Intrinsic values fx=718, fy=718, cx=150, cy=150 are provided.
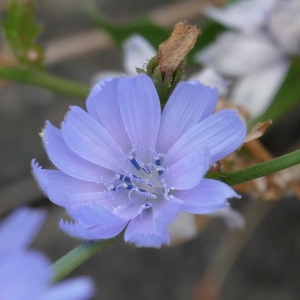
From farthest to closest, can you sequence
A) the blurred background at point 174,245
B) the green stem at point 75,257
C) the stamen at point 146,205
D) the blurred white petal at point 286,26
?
the blurred background at point 174,245
the blurred white petal at point 286,26
the stamen at point 146,205
the green stem at point 75,257

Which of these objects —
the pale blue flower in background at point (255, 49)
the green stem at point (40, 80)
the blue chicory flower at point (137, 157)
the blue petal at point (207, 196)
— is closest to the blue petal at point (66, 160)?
the blue chicory flower at point (137, 157)

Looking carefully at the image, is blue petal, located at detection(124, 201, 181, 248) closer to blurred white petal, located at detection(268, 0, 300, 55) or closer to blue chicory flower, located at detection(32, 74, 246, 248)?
blue chicory flower, located at detection(32, 74, 246, 248)

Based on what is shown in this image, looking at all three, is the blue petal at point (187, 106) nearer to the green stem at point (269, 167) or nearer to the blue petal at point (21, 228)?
the green stem at point (269, 167)

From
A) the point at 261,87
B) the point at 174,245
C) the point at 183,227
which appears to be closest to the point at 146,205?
the point at 183,227

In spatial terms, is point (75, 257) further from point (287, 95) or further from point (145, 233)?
point (287, 95)

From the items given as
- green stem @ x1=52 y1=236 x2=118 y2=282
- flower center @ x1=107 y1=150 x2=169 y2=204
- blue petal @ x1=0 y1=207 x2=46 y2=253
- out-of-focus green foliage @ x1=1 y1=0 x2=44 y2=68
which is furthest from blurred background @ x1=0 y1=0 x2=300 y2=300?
blue petal @ x1=0 y1=207 x2=46 y2=253

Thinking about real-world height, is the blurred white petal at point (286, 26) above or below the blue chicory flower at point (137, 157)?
below
